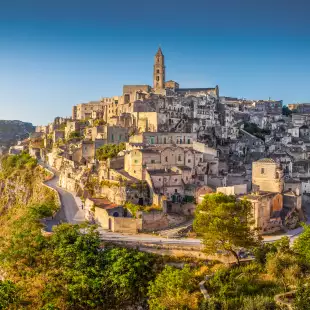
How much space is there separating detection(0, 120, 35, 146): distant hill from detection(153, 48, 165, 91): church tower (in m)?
65.4

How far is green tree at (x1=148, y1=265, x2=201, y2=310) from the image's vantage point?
22.3 meters

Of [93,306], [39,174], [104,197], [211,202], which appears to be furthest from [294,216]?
[39,174]

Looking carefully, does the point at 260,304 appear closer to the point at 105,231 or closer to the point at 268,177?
the point at 105,231

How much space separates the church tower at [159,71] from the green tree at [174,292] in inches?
2643

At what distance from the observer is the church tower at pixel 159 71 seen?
88.8m

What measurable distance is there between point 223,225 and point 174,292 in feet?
20.4

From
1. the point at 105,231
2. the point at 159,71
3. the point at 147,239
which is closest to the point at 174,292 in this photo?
the point at 147,239

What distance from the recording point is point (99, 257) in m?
29.4

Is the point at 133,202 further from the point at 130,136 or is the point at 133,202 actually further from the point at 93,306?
the point at 130,136

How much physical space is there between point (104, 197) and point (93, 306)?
16588 mm

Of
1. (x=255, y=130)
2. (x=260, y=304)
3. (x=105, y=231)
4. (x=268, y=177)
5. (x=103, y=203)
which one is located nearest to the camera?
(x=260, y=304)

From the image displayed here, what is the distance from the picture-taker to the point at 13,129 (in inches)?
6097

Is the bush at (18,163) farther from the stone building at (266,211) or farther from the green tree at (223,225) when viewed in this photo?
the green tree at (223,225)

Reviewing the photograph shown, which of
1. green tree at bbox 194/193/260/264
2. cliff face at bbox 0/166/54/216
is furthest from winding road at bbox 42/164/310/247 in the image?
green tree at bbox 194/193/260/264
